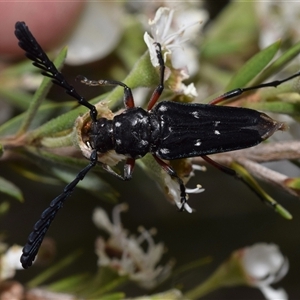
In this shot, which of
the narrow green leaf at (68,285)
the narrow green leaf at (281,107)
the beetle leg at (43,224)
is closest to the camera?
the beetle leg at (43,224)

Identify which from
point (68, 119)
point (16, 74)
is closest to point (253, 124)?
point (68, 119)

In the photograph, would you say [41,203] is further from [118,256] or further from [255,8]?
[255,8]

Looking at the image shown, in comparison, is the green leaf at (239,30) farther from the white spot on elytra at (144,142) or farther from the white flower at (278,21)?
the white spot on elytra at (144,142)

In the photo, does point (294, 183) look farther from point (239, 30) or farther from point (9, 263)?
point (239, 30)

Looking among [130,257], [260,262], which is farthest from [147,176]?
[260,262]

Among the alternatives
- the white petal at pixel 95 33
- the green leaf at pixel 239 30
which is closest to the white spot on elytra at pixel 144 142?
the white petal at pixel 95 33

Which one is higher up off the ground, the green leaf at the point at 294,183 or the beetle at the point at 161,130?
the beetle at the point at 161,130

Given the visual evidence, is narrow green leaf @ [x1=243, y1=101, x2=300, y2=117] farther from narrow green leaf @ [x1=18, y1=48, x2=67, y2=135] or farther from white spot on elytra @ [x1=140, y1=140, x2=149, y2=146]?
narrow green leaf @ [x1=18, y1=48, x2=67, y2=135]
